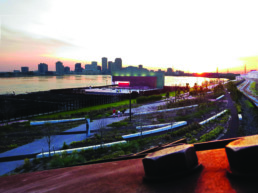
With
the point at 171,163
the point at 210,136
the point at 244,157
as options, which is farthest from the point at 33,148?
the point at 244,157

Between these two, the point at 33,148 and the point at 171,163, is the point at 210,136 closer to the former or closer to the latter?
the point at 33,148

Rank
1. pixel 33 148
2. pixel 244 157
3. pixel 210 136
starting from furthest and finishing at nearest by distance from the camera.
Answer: pixel 210 136 < pixel 33 148 < pixel 244 157

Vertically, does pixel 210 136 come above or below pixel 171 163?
below

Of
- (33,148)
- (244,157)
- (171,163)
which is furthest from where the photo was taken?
(33,148)

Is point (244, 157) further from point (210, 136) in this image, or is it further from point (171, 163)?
point (210, 136)

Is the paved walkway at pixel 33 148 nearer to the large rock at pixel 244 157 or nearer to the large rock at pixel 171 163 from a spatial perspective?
the large rock at pixel 171 163

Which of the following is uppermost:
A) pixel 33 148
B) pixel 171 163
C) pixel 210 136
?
pixel 171 163

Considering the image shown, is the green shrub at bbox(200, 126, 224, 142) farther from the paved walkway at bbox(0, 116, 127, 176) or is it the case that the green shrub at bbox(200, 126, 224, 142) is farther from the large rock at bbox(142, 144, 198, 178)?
the large rock at bbox(142, 144, 198, 178)

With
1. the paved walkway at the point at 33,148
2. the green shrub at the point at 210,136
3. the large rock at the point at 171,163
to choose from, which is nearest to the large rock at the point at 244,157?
the large rock at the point at 171,163

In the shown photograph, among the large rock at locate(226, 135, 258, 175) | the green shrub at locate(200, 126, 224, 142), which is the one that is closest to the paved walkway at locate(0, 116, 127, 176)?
the green shrub at locate(200, 126, 224, 142)

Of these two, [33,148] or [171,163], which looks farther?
[33,148]

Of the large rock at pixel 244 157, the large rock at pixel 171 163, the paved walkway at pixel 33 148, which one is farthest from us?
the paved walkway at pixel 33 148

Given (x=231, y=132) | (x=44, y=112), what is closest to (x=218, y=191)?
(x=231, y=132)

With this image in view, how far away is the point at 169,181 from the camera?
0.93 meters
